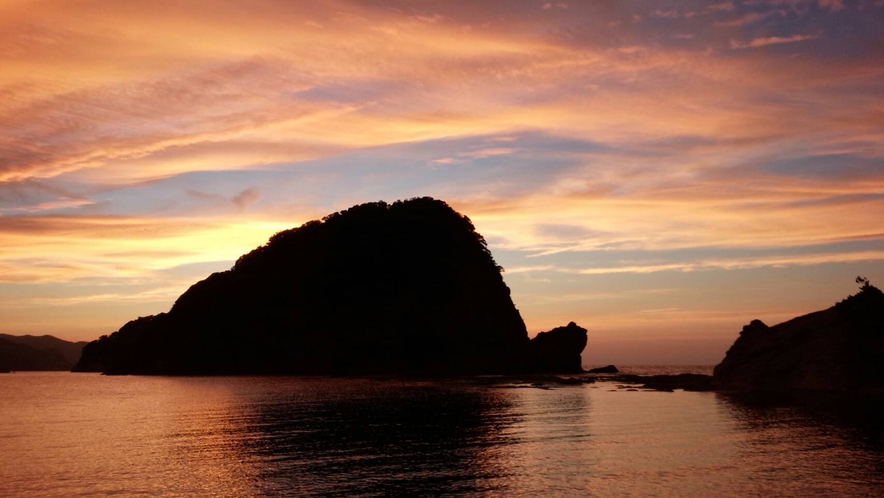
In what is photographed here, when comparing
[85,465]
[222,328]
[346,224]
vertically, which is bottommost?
[85,465]

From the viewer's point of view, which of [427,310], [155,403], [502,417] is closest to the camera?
[502,417]

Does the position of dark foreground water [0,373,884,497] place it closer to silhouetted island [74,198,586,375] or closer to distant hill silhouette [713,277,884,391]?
distant hill silhouette [713,277,884,391]

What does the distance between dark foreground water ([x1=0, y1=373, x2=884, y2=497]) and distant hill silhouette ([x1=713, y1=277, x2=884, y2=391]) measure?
991 centimetres

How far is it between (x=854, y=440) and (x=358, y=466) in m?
27.6

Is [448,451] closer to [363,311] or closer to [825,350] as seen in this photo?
[825,350]

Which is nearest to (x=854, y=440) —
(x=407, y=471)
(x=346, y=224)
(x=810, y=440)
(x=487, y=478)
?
(x=810, y=440)

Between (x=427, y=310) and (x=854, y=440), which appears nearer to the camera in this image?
(x=854, y=440)

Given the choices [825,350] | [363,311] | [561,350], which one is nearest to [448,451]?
[825,350]

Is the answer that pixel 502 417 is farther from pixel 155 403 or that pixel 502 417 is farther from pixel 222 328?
pixel 222 328

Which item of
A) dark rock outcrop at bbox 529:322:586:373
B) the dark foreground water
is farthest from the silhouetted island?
the dark foreground water

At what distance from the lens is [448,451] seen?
36.9m

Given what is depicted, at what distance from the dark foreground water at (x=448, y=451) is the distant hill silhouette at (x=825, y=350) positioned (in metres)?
9.91

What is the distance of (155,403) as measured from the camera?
75.0 m

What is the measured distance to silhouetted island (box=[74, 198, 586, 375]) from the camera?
153500 mm
